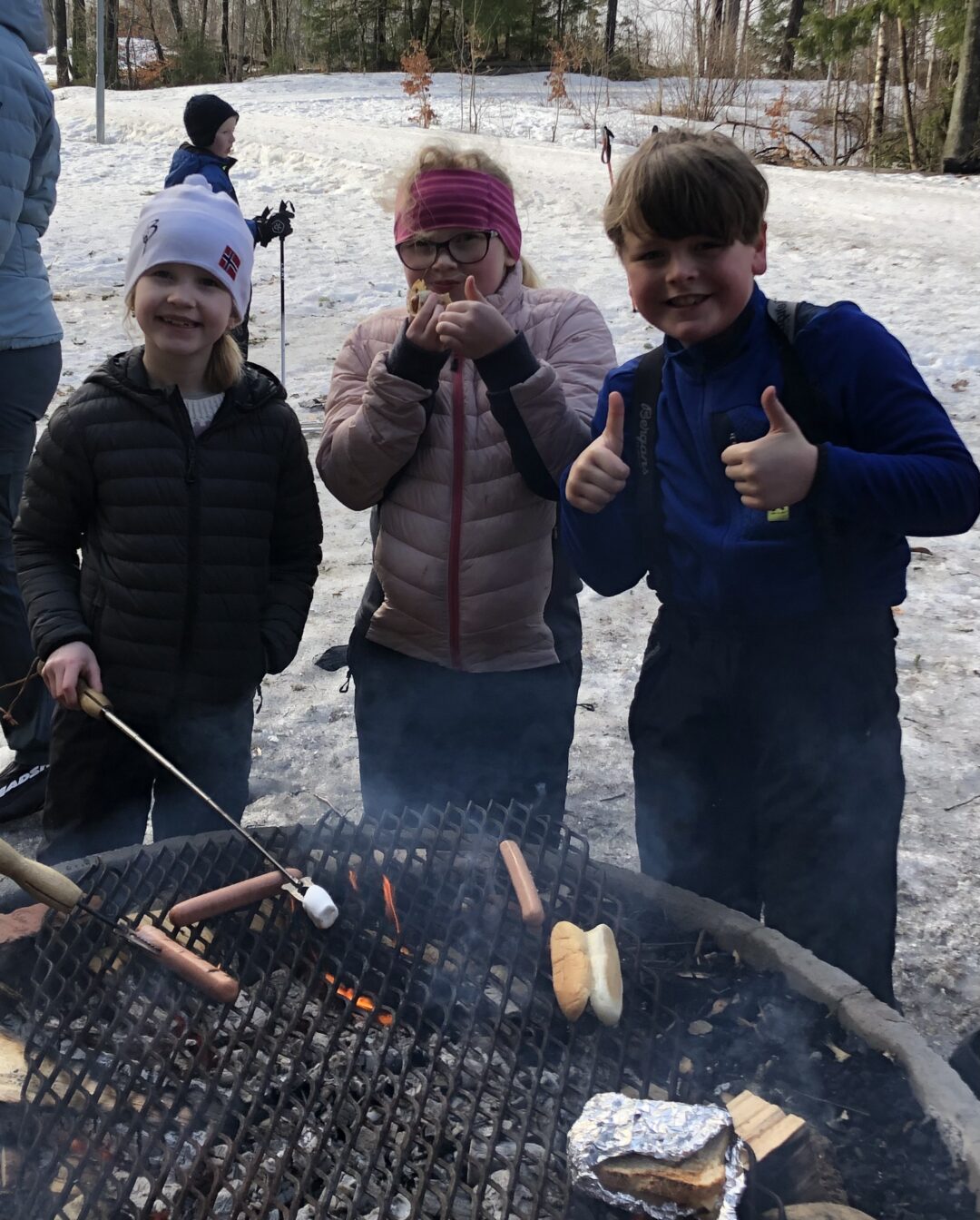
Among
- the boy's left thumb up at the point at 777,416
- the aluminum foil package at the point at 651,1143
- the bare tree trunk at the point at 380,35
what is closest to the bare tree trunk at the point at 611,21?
the bare tree trunk at the point at 380,35

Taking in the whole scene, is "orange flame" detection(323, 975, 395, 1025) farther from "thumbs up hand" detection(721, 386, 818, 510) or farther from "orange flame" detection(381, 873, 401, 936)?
"thumbs up hand" detection(721, 386, 818, 510)

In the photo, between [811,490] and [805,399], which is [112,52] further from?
[811,490]

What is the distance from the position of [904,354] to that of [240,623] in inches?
57.4

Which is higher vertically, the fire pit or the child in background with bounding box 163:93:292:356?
the child in background with bounding box 163:93:292:356

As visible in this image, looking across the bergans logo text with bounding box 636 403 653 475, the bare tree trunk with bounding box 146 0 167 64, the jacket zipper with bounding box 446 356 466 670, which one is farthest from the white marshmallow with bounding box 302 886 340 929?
the bare tree trunk with bounding box 146 0 167 64

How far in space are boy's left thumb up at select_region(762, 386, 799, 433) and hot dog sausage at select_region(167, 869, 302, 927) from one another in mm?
1125

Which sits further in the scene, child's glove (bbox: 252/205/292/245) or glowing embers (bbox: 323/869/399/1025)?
child's glove (bbox: 252/205/292/245)

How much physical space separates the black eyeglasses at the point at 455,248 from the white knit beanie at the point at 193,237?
0.37 m

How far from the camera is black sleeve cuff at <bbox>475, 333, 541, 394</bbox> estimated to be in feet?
7.17

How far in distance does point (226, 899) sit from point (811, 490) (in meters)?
1.21

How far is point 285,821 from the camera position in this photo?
3.14 metres

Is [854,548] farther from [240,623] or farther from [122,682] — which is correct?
[122,682]

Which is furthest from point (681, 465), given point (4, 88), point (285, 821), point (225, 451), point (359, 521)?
point (359, 521)

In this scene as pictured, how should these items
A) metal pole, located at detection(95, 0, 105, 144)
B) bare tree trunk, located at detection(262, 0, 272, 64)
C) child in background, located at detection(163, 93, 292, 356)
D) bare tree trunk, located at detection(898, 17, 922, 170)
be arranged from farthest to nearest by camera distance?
bare tree trunk, located at detection(262, 0, 272, 64) → metal pole, located at detection(95, 0, 105, 144) → bare tree trunk, located at detection(898, 17, 922, 170) → child in background, located at detection(163, 93, 292, 356)
